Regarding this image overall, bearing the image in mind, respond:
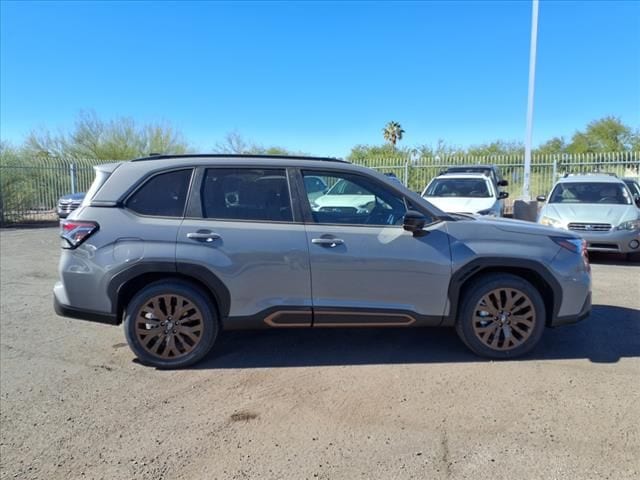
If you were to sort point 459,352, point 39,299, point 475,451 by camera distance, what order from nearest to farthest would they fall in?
point 475,451 < point 459,352 < point 39,299

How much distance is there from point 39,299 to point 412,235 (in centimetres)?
534

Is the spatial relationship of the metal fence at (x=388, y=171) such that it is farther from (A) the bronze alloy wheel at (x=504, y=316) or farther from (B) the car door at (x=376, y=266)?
(B) the car door at (x=376, y=266)

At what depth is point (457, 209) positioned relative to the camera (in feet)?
34.3

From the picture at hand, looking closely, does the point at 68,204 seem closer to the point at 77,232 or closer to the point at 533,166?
the point at 77,232

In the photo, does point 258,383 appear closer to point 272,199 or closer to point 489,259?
point 272,199

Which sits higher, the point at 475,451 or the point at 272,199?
the point at 272,199

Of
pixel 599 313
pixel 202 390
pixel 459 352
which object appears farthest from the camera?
pixel 599 313

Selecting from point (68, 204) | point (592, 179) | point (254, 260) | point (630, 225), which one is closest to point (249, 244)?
point (254, 260)

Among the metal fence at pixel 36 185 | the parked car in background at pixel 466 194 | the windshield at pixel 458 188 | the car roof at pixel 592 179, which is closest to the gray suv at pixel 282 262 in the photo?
the parked car in background at pixel 466 194

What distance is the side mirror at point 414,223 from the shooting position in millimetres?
3902

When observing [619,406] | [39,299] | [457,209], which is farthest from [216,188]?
[457,209]

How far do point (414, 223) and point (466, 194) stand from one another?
26.3 feet

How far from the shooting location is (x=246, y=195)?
4094 mm

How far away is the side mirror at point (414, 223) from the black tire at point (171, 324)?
1824mm
